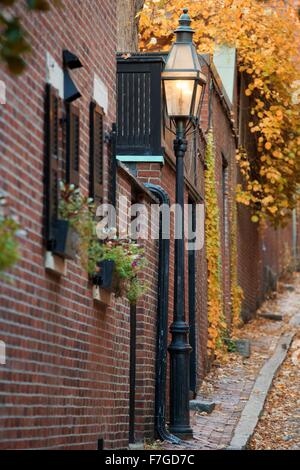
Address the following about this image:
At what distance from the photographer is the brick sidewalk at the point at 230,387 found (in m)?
12.3

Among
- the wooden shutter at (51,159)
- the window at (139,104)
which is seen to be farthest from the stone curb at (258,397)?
the wooden shutter at (51,159)

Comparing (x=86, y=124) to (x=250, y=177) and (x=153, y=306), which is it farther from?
(x=250, y=177)

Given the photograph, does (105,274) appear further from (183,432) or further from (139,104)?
(139,104)

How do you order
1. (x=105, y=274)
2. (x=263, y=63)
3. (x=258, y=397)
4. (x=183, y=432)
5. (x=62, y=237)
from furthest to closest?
(x=263, y=63) < (x=258, y=397) < (x=183, y=432) < (x=105, y=274) < (x=62, y=237)

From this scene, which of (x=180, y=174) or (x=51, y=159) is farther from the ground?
(x=180, y=174)

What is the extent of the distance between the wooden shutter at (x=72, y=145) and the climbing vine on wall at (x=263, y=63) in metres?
11.6

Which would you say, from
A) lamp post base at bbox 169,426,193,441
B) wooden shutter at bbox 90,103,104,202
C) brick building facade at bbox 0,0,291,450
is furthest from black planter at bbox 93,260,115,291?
lamp post base at bbox 169,426,193,441

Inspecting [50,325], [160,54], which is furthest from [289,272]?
[50,325]

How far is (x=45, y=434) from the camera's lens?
7.38 metres

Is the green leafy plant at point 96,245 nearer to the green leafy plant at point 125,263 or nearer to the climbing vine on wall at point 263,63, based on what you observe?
the green leafy plant at point 125,263

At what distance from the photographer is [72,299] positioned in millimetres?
8227

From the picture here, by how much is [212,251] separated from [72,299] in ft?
32.0

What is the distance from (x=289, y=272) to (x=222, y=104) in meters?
14.8

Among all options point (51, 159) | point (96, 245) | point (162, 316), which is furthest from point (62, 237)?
point (162, 316)
